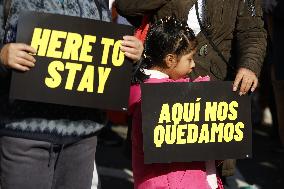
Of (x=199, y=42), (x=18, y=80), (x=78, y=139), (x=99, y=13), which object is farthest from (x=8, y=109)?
(x=199, y=42)

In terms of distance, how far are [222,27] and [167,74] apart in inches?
16.6

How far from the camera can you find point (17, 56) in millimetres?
2471

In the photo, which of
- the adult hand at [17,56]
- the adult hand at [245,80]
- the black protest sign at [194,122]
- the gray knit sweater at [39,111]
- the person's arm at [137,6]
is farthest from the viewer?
the person's arm at [137,6]

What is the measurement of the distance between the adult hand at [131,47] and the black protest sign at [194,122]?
0.63ft

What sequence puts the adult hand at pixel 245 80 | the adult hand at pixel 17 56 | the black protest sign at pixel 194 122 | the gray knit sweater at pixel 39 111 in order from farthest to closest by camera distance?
the adult hand at pixel 245 80 < the black protest sign at pixel 194 122 < the gray knit sweater at pixel 39 111 < the adult hand at pixel 17 56

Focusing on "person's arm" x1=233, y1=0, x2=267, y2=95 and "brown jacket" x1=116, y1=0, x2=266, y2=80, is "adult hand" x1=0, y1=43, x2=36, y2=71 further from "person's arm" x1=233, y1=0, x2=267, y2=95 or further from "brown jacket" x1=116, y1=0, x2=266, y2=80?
"person's arm" x1=233, y1=0, x2=267, y2=95

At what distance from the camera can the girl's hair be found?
9.97ft

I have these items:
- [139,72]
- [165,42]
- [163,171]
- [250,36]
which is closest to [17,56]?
[139,72]

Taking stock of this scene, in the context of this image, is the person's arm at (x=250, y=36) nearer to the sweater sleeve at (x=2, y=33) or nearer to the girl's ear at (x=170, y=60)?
the girl's ear at (x=170, y=60)

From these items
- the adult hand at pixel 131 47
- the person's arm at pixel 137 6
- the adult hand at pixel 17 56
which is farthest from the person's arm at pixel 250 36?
the adult hand at pixel 17 56

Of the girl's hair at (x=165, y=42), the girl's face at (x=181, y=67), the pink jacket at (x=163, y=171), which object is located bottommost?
the pink jacket at (x=163, y=171)

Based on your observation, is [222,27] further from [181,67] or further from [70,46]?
[70,46]

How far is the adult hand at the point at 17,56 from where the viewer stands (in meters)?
2.46

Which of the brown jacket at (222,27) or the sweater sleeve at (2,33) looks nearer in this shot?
the sweater sleeve at (2,33)
